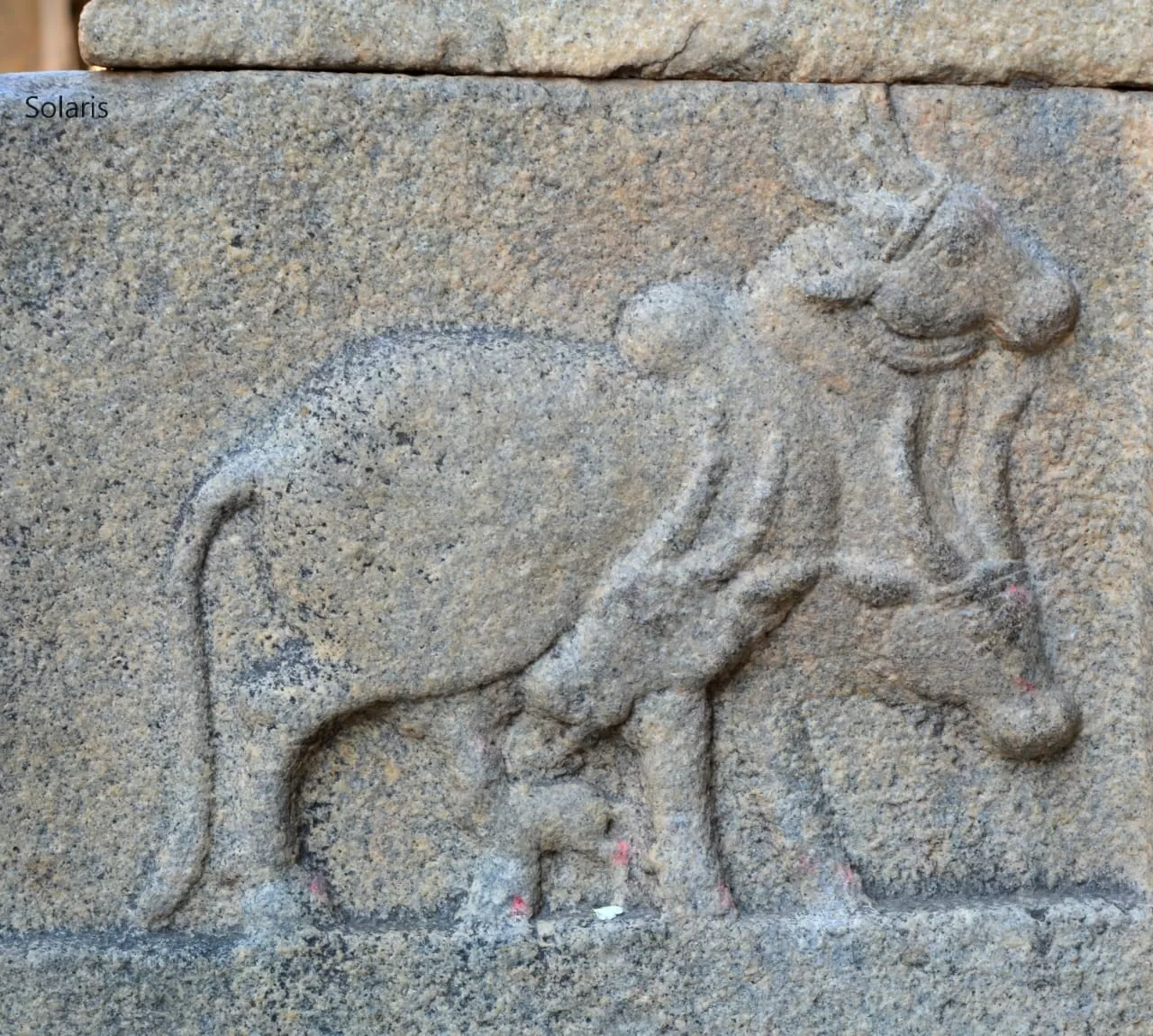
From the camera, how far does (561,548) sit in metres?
1.60

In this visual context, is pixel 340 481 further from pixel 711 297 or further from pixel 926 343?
pixel 926 343

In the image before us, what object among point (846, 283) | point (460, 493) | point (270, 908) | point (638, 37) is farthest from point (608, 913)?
point (638, 37)

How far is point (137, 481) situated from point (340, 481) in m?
0.23

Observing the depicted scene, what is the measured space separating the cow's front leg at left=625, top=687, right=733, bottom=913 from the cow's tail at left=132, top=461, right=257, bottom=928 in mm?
468

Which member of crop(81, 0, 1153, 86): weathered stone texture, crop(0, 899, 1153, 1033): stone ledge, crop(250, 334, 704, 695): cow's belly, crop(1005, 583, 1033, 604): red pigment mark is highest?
crop(81, 0, 1153, 86): weathered stone texture

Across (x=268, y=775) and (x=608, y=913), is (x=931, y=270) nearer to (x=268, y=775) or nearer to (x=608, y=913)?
(x=608, y=913)

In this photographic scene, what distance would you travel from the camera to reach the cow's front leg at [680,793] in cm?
164

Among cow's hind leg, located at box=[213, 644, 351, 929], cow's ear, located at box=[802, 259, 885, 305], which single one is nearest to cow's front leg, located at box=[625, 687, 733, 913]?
cow's hind leg, located at box=[213, 644, 351, 929]

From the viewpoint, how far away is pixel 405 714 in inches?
65.3

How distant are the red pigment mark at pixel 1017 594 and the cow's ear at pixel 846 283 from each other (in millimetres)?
360

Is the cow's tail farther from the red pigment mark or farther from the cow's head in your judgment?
the red pigment mark

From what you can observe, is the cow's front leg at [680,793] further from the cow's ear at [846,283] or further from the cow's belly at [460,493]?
the cow's ear at [846,283]

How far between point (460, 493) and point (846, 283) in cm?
46

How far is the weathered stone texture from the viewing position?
1.58 metres
